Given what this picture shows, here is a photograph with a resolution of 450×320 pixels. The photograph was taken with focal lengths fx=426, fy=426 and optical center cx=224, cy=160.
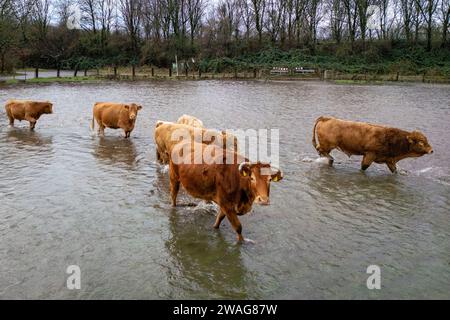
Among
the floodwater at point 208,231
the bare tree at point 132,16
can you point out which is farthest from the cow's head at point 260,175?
the bare tree at point 132,16

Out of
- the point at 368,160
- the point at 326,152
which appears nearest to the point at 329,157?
the point at 326,152

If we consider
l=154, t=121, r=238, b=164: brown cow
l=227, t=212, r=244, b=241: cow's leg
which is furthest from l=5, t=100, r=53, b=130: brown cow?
l=227, t=212, r=244, b=241: cow's leg

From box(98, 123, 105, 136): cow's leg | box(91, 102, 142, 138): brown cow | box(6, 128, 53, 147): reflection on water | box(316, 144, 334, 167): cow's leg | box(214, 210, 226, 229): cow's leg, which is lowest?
box(214, 210, 226, 229): cow's leg

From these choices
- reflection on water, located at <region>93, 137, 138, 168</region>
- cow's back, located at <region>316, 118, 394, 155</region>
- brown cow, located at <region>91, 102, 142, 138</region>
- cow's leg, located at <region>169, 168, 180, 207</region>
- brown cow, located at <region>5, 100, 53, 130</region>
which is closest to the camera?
cow's leg, located at <region>169, 168, 180, 207</region>

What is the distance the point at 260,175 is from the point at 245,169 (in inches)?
8.2

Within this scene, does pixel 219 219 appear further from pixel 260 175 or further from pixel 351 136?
pixel 351 136

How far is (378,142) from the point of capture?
9.38 meters

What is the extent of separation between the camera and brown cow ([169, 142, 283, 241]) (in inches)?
211

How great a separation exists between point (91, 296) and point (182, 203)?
3.03 metres

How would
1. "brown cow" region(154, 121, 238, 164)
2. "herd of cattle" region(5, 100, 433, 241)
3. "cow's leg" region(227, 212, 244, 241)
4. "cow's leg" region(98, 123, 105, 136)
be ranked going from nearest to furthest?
"herd of cattle" region(5, 100, 433, 241)
"cow's leg" region(227, 212, 244, 241)
"brown cow" region(154, 121, 238, 164)
"cow's leg" region(98, 123, 105, 136)

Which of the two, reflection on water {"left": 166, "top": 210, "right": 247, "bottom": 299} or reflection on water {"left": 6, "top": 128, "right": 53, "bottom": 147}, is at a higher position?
reflection on water {"left": 6, "top": 128, "right": 53, "bottom": 147}

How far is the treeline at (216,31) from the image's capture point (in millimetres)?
48897

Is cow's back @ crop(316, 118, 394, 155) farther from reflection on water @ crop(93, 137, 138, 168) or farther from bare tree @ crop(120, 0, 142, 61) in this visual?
bare tree @ crop(120, 0, 142, 61)

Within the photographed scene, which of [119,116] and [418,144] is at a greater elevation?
[119,116]
